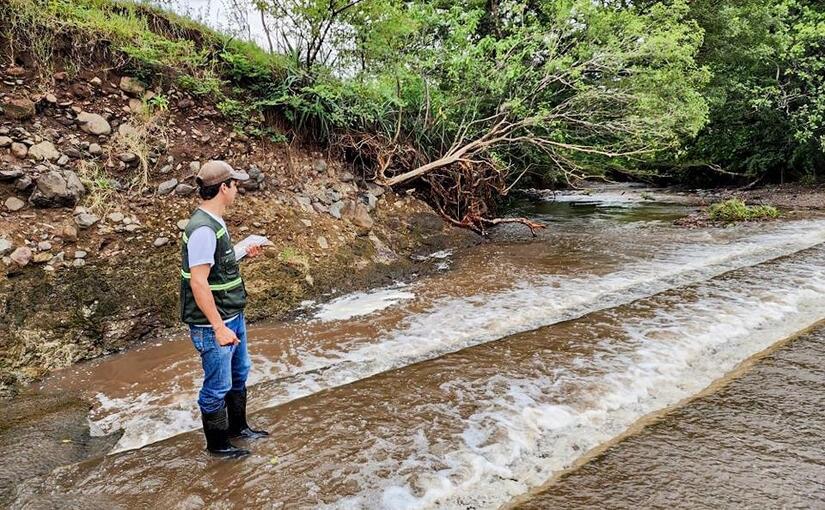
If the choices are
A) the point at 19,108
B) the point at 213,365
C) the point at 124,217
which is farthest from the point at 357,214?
the point at 213,365

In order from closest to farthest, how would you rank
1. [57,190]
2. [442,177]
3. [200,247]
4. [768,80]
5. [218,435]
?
1. [200,247]
2. [218,435]
3. [57,190]
4. [442,177]
5. [768,80]

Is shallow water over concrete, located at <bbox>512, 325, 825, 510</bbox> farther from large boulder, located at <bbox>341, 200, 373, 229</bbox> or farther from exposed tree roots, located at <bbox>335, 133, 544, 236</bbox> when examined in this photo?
exposed tree roots, located at <bbox>335, 133, 544, 236</bbox>

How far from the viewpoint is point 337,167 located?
25.1ft

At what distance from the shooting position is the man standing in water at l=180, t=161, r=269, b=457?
2602 mm

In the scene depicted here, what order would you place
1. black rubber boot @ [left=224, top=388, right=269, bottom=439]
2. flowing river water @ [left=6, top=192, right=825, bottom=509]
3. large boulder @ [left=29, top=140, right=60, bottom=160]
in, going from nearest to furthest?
flowing river water @ [left=6, top=192, right=825, bottom=509], black rubber boot @ [left=224, top=388, right=269, bottom=439], large boulder @ [left=29, top=140, right=60, bottom=160]

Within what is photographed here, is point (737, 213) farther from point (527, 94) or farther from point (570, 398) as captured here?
point (570, 398)

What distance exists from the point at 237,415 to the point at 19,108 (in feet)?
13.6

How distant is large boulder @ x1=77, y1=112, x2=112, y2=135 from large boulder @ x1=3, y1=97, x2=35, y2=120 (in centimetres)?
42

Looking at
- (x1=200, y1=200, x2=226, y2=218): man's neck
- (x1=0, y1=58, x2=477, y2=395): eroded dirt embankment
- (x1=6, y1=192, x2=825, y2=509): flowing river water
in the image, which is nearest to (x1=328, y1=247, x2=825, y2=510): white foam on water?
(x1=6, y1=192, x2=825, y2=509): flowing river water

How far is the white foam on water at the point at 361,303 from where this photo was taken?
17.5 feet

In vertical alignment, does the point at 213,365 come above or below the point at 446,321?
above

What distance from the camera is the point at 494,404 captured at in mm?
3354

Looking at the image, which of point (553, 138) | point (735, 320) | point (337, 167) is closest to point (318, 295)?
point (337, 167)

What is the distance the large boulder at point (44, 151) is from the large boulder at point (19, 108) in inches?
12.6
